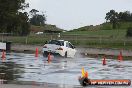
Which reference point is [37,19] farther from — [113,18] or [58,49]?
[58,49]

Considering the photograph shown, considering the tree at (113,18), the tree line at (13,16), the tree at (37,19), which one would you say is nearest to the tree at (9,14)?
the tree line at (13,16)

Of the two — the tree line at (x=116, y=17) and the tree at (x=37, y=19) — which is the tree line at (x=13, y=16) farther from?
the tree at (x=37, y=19)

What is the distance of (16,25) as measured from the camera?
246 ft

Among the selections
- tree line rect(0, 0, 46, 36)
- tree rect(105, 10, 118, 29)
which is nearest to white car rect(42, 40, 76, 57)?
tree line rect(0, 0, 46, 36)

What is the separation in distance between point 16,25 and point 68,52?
37.8 metres

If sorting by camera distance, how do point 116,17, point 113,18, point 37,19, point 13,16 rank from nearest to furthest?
point 13,16, point 113,18, point 116,17, point 37,19

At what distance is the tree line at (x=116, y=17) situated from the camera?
117125 mm

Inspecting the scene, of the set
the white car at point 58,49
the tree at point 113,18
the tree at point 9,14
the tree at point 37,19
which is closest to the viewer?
the white car at point 58,49

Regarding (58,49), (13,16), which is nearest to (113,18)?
(13,16)

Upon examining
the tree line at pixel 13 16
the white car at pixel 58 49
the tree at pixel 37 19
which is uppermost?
the tree at pixel 37 19

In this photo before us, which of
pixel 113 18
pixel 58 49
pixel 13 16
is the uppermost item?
pixel 113 18

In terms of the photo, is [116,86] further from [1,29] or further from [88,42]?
[1,29]

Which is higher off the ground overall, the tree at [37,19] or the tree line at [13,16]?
the tree at [37,19]

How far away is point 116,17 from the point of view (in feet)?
391
